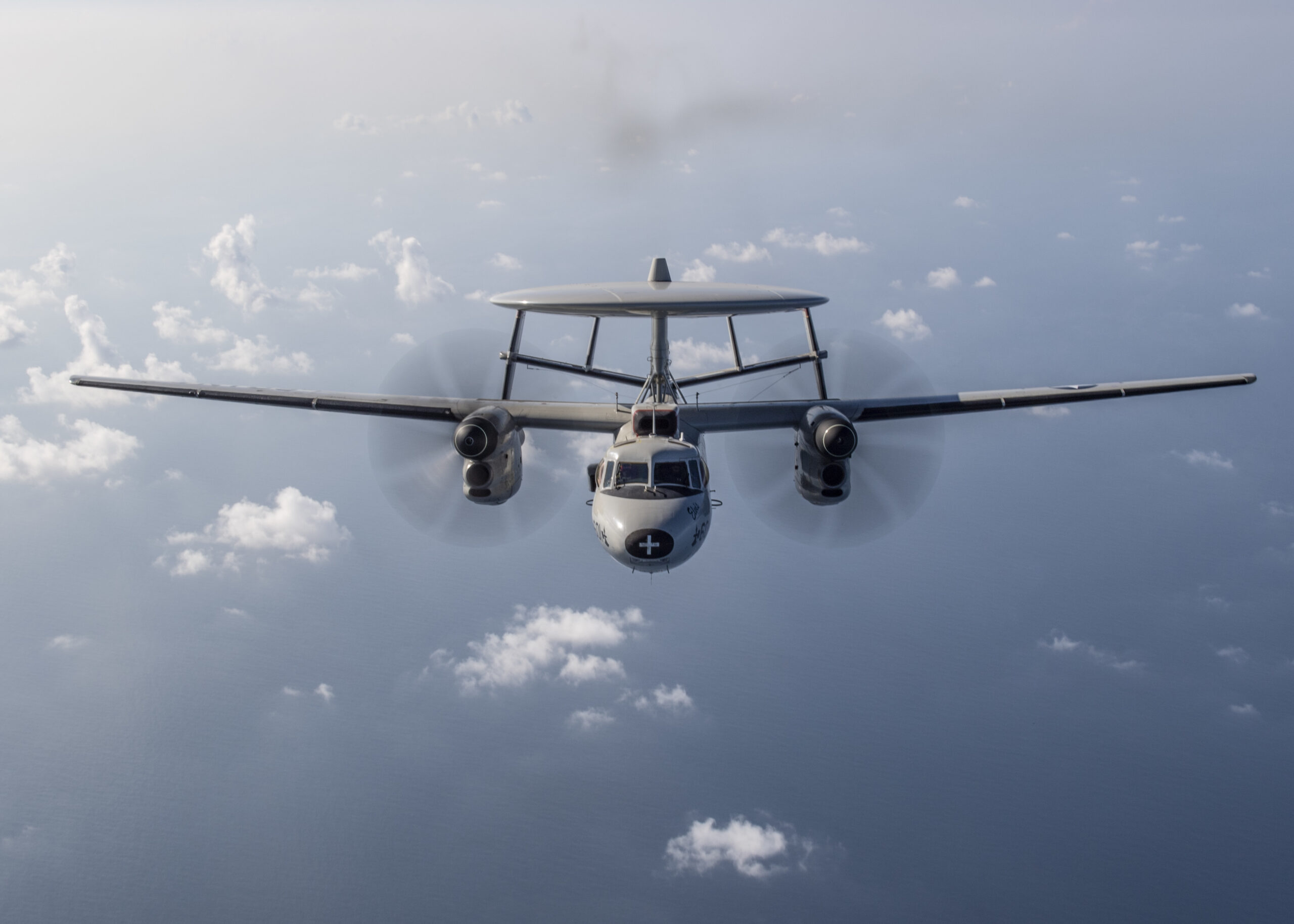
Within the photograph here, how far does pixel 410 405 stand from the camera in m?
27.9

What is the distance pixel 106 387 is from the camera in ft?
95.6

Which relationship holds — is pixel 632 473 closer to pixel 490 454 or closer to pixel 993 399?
pixel 490 454

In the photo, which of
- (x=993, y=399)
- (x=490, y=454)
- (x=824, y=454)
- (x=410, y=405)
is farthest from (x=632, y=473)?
(x=993, y=399)

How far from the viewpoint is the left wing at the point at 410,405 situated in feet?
89.0

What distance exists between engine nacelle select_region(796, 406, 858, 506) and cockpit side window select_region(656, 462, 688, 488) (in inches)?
220

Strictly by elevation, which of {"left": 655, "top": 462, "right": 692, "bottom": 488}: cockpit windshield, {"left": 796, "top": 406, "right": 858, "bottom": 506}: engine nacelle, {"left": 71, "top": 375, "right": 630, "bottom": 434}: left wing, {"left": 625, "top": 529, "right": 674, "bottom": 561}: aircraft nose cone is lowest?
{"left": 625, "top": 529, "right": 674, "bottom": 561}: aircraft nose cone

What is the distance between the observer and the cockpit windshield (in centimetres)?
2128

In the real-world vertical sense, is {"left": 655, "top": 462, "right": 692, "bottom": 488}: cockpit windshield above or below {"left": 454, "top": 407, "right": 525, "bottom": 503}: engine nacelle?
below

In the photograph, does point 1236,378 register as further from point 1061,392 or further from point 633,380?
point 633,380

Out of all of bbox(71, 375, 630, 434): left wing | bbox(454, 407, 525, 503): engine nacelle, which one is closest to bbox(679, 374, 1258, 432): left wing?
bbox(71, 375, 630, 434): left wing

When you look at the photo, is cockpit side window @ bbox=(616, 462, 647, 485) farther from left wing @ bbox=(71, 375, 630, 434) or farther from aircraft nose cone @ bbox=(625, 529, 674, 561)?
left wing @ bbox=(71, 375, 630, 434)

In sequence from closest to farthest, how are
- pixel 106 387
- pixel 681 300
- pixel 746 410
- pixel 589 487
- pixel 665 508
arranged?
pixel 665 508, pixel 681 300, pixel 589 487, pixel 746 410, pixel 106 387

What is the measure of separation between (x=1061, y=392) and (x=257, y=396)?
26.7m

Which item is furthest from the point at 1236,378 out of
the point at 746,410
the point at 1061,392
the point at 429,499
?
the point at 429,499
